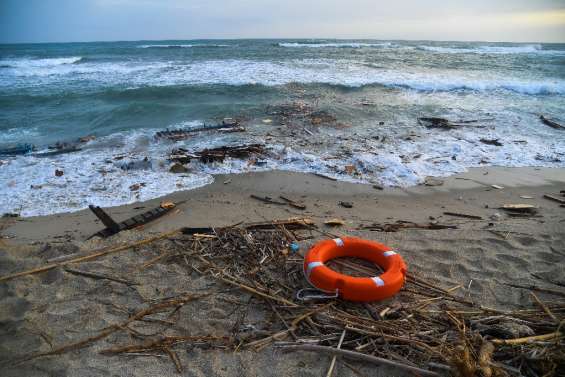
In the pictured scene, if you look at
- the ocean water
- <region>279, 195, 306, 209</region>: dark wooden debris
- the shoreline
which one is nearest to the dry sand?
the shoreline

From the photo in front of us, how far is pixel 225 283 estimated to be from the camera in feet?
11.0

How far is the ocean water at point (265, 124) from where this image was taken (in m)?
6.43

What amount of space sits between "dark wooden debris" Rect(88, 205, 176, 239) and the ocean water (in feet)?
3.45

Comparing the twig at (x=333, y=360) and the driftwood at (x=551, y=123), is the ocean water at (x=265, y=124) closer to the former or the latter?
the driftwood at (x=551, y=123)

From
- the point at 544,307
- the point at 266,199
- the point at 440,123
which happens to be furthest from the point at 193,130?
the point at 544,307

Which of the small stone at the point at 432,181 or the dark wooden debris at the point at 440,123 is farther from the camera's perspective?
the dark wooden debris at the point at 440,123

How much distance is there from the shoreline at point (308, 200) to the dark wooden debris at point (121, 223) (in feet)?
0.33

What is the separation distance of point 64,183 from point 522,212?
311 inches

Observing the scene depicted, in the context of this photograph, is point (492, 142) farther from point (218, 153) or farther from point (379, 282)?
point (379, 282)

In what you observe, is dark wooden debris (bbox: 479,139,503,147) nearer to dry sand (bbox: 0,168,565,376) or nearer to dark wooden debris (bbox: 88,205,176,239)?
dry sand (bbox: 0,168,565,376)

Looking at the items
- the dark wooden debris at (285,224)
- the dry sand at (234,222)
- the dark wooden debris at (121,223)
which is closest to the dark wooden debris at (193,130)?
the dry sand at (234,222)

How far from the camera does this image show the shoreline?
4824 millimetres

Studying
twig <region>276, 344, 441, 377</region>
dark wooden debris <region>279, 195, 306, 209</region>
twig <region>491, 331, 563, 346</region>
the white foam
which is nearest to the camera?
twig <region>276, 344, 441, 377</region>

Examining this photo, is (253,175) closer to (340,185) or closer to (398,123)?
(340,185)
